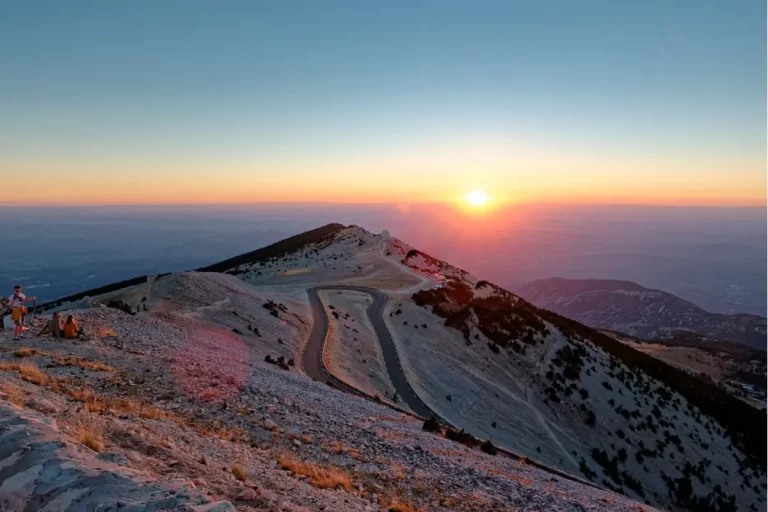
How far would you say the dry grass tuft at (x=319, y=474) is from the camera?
8414 millimetres

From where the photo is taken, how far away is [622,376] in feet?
142

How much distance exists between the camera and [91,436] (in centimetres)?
728

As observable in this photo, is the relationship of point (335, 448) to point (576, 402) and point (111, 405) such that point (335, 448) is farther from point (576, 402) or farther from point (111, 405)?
point (576, 402)

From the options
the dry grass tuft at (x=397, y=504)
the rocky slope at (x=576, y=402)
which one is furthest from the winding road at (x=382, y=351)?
the dry grass tuft at (x=397, y=504)

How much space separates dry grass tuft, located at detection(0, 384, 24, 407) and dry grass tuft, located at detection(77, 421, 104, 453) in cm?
143

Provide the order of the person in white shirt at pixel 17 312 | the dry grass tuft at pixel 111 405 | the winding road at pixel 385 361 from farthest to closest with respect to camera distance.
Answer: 1. the winding road at pixel 385 361
2. the person in white shirt at pixel 17 312
3. the dry grass tuft at pixel 111 405

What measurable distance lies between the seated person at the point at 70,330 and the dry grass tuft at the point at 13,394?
7.84 m

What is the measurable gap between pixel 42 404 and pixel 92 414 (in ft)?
3.12

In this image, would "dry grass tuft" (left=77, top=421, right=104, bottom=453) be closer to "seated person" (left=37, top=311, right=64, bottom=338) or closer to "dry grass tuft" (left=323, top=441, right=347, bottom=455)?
"dry grass tuft" (left=323, top=441, right=347, bottom=455)

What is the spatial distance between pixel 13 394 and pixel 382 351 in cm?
2518

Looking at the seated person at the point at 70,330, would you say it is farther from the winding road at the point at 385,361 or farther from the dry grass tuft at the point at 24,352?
the winding road at the point at 385,361

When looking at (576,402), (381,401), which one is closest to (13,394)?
(381,401)

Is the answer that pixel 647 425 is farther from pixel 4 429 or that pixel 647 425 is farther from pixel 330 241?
pixel 330 241

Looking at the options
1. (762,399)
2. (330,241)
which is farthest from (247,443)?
(762,399)
